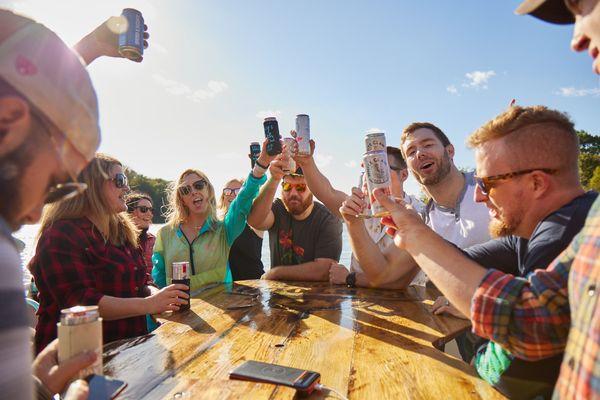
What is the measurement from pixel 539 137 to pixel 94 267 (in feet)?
7.55

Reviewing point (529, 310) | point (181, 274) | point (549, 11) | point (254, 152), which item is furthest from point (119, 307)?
point (254, 152)

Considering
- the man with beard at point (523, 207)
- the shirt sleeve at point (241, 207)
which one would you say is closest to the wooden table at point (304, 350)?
the man with beard at point (523, 207)

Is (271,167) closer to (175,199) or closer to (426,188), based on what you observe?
(175,199)

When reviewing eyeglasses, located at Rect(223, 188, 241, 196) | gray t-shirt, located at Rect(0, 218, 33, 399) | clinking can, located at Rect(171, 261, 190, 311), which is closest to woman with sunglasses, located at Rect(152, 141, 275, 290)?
clinking can, located at Rect(171, 261, 190, 311)

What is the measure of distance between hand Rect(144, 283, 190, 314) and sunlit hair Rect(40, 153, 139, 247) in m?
0.49

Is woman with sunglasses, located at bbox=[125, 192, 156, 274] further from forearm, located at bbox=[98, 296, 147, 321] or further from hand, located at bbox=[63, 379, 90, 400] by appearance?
hand, located at bbox=[63, 379, 90, 400]

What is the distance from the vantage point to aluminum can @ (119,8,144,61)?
2.71m

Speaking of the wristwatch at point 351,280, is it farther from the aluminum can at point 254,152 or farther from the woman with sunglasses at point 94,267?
the aluminum can at point 254,152

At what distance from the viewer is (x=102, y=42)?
2.55 m

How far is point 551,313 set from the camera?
1.03 m

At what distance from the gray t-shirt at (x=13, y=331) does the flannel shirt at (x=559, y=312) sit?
110cm

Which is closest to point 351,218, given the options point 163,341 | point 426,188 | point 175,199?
point 426,188

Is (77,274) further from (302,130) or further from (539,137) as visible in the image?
(539,137)

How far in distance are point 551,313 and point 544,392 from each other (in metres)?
0.44
